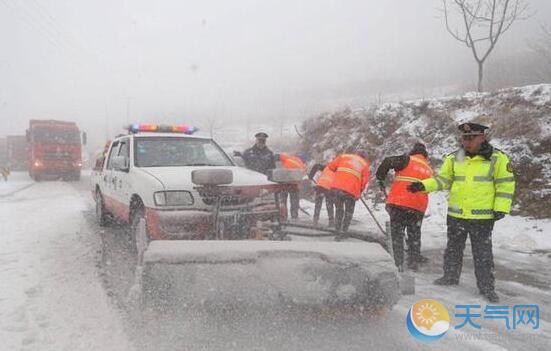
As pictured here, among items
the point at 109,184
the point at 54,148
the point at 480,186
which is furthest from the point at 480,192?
the point at 54,148

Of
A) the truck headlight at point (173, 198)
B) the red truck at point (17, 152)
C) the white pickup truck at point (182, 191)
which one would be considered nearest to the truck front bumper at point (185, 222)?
the white pickup truck at point (182, 191)

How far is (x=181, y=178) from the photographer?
4785 mm

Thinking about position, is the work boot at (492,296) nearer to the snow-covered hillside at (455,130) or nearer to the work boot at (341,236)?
the work boot at (341,236)

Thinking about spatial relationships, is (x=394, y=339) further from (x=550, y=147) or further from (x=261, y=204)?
(x=550, y=147)

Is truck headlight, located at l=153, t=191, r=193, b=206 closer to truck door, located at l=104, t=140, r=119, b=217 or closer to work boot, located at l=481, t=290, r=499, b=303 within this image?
truck door, located at l=104, t=140, r=119, b=217

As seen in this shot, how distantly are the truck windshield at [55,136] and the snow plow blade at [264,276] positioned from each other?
1958 centimetres

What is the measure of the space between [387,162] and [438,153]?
20.1ft

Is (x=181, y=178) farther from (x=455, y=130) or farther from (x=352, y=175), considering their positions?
(x=455, y=130)

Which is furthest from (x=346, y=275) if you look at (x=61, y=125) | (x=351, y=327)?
(x=61, y=125)

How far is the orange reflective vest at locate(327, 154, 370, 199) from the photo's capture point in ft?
20.8

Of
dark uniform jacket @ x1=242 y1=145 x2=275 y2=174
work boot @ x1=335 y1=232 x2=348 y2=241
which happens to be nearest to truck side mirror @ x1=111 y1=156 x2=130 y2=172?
work boot @ x1=335 y1=232 x2=348 y2=241

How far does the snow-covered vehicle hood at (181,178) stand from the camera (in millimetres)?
4613

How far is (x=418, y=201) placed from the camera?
207 inches

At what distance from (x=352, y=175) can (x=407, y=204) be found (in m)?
1.24
